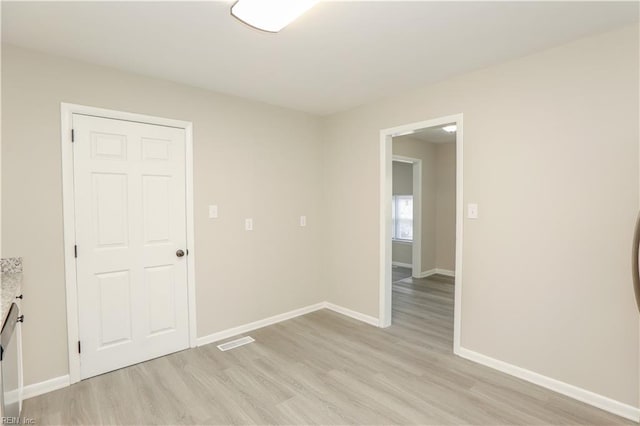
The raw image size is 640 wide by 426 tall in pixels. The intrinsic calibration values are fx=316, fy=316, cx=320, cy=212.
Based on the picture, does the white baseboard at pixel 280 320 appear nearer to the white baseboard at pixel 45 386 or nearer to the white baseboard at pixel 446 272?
the white baseboard at pixel 45 386

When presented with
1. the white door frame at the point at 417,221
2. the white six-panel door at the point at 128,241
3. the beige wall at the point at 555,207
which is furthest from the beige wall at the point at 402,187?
the white six-panel door at the point at 128,241

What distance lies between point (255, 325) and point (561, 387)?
108 inches

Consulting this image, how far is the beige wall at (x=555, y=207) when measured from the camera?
2.03 m

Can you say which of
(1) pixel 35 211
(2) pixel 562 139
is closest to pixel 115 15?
(1) pixel 35 211

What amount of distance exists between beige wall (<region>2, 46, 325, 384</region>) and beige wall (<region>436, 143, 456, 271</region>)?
2977 mm

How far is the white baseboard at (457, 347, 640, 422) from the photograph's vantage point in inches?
79.9

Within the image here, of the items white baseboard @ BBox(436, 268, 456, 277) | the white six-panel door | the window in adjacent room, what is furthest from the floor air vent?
the window in adjacent room

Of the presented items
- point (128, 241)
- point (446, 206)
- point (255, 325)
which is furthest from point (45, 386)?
point (446, 206)

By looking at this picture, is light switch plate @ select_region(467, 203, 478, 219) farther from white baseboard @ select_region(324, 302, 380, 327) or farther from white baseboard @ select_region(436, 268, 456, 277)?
white baseboard @ select_region(436, 268, 456, 277)

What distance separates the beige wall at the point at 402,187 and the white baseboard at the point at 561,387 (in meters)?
4.14

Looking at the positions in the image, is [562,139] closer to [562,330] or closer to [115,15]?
[562,330]

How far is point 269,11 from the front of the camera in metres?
1.72

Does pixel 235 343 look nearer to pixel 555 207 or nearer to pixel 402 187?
pixel 555 207

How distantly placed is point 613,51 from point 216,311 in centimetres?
377
